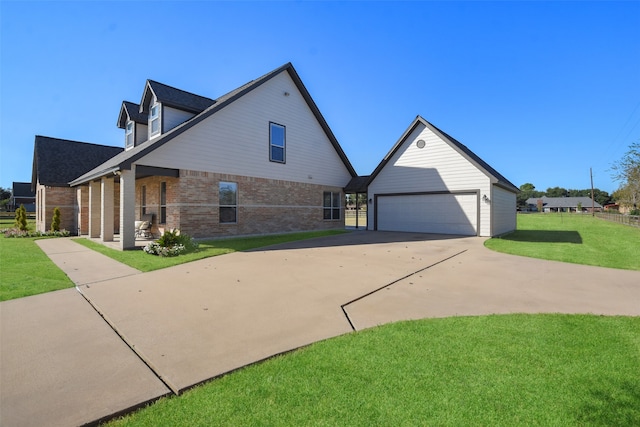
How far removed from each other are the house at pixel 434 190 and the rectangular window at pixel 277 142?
658cm

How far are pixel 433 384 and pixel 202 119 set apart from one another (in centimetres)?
1348

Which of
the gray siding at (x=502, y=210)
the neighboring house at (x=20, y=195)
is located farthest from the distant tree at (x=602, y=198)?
the neighboring house at (x=20, y=195)

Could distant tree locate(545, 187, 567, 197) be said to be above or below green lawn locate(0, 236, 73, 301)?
above

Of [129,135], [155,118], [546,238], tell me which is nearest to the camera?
[155,118]

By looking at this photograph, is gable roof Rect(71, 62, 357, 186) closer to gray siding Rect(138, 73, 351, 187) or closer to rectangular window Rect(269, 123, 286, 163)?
gray siding Rect(138, 73, 351, 187)

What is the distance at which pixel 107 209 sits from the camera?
13.5 m

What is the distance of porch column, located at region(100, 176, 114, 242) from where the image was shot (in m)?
13.1

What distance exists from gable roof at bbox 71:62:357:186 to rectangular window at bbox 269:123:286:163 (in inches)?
95.9

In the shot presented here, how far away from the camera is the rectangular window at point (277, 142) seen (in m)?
16.6

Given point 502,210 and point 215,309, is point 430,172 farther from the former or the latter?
point 215,309

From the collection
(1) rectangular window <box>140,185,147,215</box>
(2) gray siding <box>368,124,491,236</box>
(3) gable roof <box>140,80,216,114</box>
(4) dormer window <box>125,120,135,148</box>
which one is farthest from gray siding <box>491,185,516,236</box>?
(4) dormer window <box>125,120,135,148</box>

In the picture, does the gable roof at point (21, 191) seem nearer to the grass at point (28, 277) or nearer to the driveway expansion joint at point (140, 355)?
the grass at point (28, 277)

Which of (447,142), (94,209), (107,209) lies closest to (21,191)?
(94,209)

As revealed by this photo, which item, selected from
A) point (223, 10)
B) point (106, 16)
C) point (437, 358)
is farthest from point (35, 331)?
point (223, 10)
